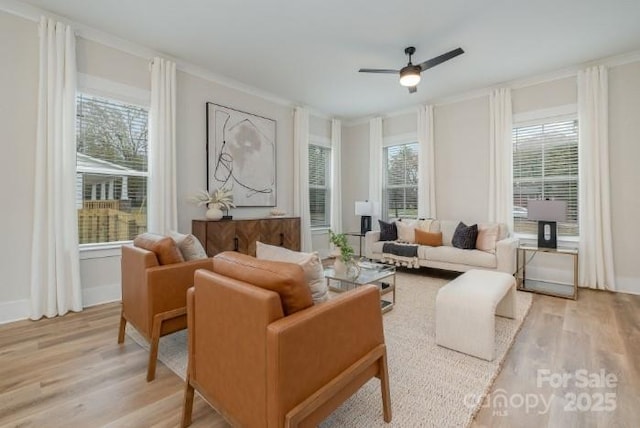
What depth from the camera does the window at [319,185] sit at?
6102 mm

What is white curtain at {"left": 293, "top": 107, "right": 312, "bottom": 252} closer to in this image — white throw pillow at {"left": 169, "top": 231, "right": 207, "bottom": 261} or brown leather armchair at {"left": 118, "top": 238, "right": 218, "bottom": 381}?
→ white throw pillow at {"left": 169, "top": 231, "right": 207, "bottom": 261}

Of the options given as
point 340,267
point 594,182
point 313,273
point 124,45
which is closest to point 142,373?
point 313,273

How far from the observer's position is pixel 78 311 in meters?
3.06

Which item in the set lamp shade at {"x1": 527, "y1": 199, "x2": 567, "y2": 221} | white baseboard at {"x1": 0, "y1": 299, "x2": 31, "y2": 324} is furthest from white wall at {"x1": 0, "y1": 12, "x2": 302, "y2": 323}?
lamp shade at {"x1": 527, "y1": 199, "x2": 567, "y2": 221}

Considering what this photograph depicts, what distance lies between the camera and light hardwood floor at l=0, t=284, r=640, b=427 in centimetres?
158

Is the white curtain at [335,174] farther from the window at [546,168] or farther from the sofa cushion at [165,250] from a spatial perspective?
the sofa cushion at [165,250]

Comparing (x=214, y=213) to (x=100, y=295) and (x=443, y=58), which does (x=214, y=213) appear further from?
(x=443, y=58)

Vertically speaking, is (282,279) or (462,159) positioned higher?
(462,159)

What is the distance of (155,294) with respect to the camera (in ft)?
6.41

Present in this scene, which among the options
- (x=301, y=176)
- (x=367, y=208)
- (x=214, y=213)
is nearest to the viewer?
(x=214, y=213)

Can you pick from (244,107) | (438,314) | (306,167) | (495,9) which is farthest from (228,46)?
(438,314)

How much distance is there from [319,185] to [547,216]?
390cm

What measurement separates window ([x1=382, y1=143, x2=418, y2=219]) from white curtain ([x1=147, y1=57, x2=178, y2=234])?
13.3 feet

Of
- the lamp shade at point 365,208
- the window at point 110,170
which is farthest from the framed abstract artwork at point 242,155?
the lamp shade at point 365,208
